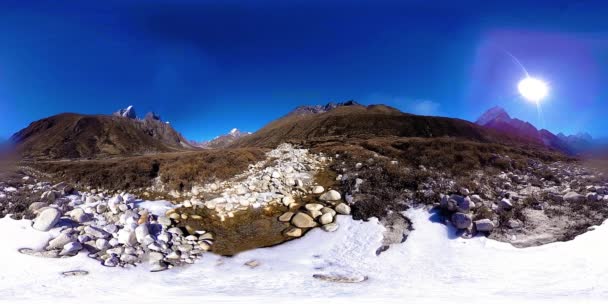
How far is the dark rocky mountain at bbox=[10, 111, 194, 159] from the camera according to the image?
104m

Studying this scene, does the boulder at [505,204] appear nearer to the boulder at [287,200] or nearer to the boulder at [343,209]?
the boulder at [343,209]

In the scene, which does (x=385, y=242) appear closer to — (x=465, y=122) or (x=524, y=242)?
(x=524, y=242)

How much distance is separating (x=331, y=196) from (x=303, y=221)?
2937 millimetres

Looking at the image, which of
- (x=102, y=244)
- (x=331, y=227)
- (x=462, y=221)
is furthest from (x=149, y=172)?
(x=462, y=221)

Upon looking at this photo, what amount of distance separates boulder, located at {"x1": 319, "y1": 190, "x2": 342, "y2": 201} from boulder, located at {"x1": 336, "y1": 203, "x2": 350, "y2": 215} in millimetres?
1306

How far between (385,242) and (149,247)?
7924 mm

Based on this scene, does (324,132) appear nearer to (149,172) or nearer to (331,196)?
(149,172)

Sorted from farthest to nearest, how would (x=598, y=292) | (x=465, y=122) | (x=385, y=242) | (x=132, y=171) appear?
(x=465, y=122), (x=132, y=171), (x=385, y=242), (x=598, y=292)

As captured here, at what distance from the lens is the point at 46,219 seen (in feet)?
31.3

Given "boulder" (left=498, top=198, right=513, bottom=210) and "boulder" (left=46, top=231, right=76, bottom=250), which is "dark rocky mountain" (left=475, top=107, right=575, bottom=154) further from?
"boulder" (left=46, top=231, right=76, bottom=250)

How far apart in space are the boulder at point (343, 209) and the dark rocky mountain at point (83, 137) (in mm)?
108093

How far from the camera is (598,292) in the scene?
260 inches

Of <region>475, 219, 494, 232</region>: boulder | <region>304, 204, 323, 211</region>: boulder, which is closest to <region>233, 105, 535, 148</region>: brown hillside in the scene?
<region>304, 204, 323, 211</region>: boulder

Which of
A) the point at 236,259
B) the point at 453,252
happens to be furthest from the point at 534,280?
the point at 236,259
